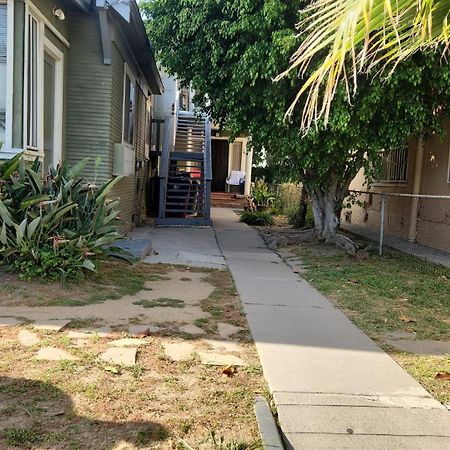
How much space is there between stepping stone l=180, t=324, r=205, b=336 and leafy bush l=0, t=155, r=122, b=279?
150cm

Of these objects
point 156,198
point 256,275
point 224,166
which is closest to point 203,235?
point 256,275

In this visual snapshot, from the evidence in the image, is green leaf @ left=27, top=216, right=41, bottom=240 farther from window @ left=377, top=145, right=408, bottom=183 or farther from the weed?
window @ left=377, top=145, right=408, bottom=183

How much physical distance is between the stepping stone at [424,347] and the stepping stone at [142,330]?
2116 millimetres

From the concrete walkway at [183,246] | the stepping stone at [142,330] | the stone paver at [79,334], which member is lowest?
the concrete walkway at [183,246]

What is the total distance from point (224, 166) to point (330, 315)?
1832 cm

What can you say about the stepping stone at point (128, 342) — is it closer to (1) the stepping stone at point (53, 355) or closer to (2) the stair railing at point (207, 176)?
(1) the stepping stone at point (53, 355)

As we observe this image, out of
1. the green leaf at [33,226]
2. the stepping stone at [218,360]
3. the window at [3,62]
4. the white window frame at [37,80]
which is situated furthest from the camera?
the white window frame at [37,80]

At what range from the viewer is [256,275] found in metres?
7.10

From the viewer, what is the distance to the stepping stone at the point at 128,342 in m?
3.81

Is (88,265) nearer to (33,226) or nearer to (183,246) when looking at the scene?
(33,226)

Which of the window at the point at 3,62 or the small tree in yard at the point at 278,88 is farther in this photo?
the small tree in yard at the point at 278,88

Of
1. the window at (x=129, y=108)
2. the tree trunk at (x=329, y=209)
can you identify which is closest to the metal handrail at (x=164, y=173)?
the window at (x=129, y=108)

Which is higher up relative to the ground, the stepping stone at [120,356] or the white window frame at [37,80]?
the white window frame at [37,80]

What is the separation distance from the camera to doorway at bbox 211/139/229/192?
23.0 metres
